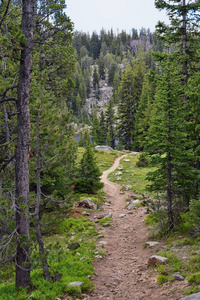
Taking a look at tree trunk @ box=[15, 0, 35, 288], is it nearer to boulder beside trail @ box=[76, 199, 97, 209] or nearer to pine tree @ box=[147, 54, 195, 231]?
pine tree @ box=[147, 54, 195, 231]

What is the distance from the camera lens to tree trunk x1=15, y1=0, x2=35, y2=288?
5.85 meters

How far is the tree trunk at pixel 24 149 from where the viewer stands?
230 inches

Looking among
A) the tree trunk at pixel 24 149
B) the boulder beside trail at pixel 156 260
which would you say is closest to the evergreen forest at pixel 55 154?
the tree trunk at pixel 24 149

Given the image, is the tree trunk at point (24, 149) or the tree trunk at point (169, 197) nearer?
the tree trunk at point (24, 149)

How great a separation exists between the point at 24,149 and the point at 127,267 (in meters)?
6.00

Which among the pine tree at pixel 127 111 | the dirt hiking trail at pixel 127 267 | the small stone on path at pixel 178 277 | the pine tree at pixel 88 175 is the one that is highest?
the pine tree at pixel 127 111

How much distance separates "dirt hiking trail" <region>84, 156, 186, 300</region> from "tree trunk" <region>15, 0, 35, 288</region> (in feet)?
7.24

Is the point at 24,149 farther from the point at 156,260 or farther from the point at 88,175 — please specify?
the point at 88,175

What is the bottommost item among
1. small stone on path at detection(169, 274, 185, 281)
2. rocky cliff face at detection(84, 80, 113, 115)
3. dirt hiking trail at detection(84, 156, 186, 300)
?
dirt hiking trail at detection(84, 156, 186, 300)

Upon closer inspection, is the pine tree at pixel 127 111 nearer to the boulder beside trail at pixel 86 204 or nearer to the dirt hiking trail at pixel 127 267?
the boulder beside trail at pixel 86 204

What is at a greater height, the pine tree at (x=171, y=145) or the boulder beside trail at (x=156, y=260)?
the pine tree at (x=171, y=145)

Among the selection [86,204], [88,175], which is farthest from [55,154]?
[88,175]

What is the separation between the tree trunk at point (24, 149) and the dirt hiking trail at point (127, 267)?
221 centimetres

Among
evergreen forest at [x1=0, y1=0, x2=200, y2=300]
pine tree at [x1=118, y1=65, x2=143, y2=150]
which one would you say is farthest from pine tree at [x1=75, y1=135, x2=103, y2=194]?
pine tree at [x1=118, y1=65, x2=143, y2=150]
